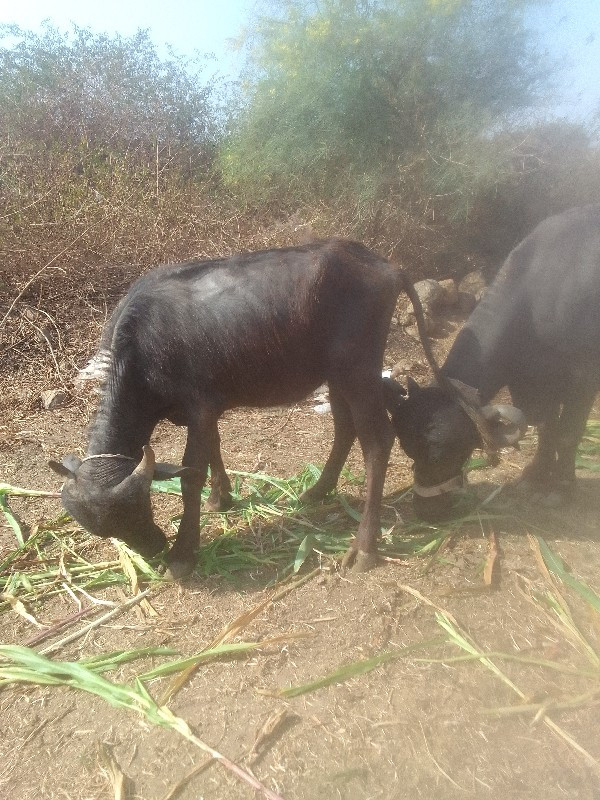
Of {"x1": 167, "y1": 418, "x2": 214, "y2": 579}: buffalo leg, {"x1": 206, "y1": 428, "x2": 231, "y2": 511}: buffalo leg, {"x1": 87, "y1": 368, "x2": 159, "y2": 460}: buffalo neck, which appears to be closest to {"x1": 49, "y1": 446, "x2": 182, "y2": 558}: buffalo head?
{"x1": 87, "y1": 368, "x2": 159, "y2": 460}: buffalo neck

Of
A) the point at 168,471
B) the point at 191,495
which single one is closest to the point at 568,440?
the point at 191,495

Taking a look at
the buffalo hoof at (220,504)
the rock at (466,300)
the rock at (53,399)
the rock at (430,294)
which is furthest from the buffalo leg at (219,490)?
the rock at (466,300)

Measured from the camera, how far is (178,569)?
3418 millimetres

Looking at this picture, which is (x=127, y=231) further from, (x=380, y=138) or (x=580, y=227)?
(x=580, y=227)

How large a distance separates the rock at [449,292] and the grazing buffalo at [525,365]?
13.1ft

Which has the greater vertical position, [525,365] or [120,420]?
[525,365]

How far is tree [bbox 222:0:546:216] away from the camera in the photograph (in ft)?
23.3

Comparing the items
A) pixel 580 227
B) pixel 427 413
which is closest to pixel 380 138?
pixel 580 227

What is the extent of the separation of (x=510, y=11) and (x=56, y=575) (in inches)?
278

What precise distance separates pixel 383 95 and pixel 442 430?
611 centimetres

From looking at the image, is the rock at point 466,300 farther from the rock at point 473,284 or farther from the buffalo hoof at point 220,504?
the buffalo hoof at point 220,504

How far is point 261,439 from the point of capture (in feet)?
18.3

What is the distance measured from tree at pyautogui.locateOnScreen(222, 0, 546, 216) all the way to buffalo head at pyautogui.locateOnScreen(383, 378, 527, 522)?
15.5 feet

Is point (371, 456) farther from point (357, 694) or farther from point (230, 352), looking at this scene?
point (357, 694)
